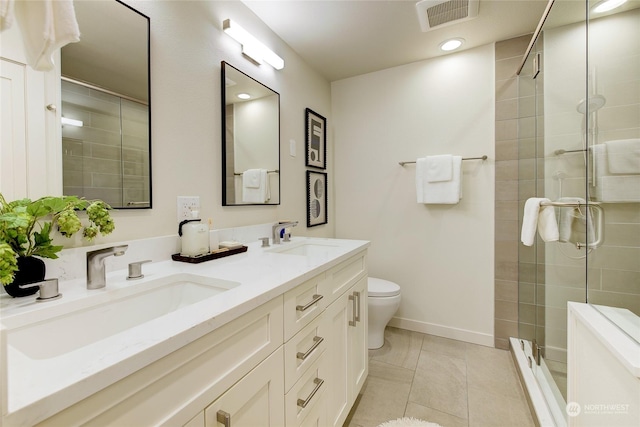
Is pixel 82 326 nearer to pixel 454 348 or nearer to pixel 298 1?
pixel 298 1

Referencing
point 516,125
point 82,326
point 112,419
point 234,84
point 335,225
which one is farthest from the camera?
point 335,225

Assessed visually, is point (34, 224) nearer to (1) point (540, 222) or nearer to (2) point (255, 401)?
(2) point (255, 401)

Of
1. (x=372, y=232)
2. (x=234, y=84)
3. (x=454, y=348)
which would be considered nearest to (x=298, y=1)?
(x=234, y=84)

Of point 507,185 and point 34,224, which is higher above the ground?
point 507,185

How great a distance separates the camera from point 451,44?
6.61ft

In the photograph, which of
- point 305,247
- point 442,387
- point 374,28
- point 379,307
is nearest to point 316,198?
point 305,247

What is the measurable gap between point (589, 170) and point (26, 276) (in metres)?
2.23

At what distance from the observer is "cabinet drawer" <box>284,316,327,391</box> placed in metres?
0.86

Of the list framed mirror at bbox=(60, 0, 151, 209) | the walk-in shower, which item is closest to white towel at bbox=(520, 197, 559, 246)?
the walk-in shower

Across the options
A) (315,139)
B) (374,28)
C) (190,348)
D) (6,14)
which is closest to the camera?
(6,14)

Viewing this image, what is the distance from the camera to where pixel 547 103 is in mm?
1691

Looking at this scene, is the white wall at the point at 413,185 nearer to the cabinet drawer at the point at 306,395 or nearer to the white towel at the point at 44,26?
the cabinet drawer at the point at 306,395

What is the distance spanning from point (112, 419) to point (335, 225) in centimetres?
230

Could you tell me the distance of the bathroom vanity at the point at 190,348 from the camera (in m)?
0.41
